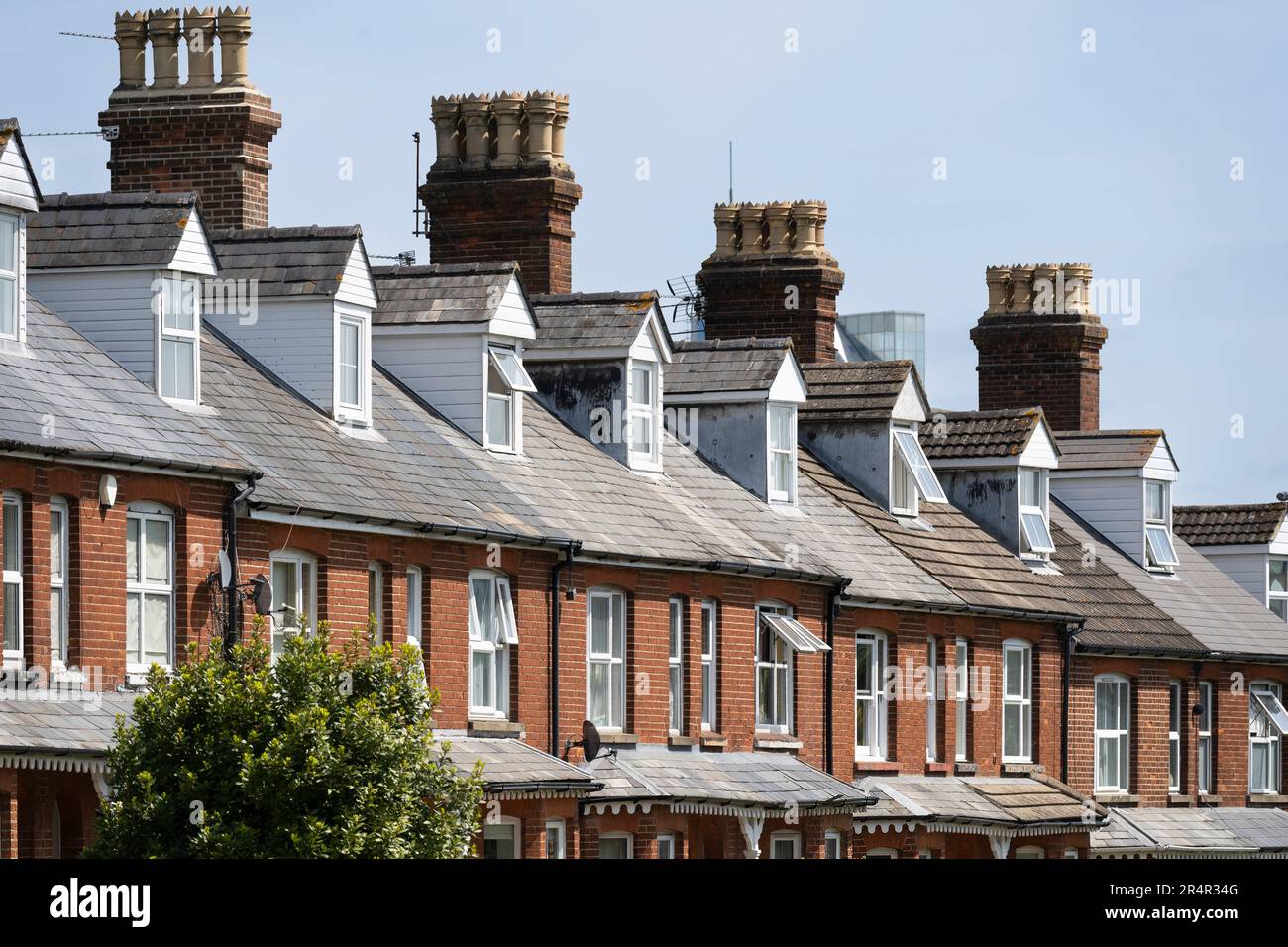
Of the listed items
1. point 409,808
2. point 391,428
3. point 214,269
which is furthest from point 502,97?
point 409,808

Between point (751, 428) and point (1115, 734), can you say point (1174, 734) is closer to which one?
point (1115, 734)

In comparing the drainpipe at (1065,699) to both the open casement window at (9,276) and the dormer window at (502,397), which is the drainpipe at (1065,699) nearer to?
the dormer window at (502,397)

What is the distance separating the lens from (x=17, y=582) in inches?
904

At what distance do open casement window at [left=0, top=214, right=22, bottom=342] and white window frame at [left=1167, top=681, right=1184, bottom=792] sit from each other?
1006 inches

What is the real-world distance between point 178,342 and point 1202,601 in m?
25.9

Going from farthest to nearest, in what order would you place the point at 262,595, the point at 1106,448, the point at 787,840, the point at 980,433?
1. the point at 1106,448
2. the point at 980,433
3. the point at 787,840
4. the point at 262,595

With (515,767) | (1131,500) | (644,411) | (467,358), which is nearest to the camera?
(515,767)

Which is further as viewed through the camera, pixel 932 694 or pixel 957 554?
pixel 957 554

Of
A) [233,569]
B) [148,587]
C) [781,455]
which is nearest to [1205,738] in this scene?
[781,455]

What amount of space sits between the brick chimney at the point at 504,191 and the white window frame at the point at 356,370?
6844 millimetres

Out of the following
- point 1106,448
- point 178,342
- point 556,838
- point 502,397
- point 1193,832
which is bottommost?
point 1193,832

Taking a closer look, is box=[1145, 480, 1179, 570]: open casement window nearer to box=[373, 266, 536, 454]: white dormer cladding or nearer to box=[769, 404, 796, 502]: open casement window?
box=[769, 404, 796, 502]: open casement window

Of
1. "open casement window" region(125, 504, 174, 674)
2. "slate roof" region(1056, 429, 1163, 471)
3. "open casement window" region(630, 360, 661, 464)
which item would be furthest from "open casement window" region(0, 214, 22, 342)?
"slate roof" region(1056, 429, 1163, 471)
